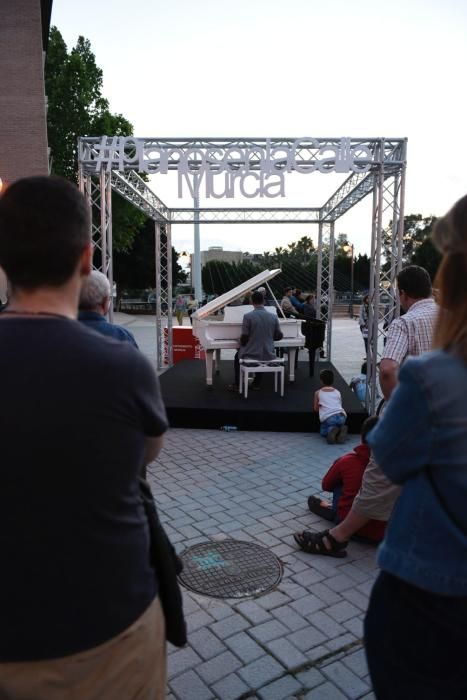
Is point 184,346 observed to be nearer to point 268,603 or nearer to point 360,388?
point 360,388

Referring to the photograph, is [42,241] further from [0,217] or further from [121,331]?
[121,331]

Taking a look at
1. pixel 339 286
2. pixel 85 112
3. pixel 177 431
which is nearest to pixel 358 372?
pixel 177 431

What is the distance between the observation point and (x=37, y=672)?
111 cm

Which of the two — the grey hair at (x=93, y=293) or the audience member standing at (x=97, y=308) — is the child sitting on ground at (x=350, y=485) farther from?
the grey hair at (x=93, y=293)

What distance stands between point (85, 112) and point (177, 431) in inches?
912

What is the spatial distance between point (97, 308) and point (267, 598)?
2039mm

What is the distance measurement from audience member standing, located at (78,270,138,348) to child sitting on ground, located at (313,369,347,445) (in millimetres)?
4088

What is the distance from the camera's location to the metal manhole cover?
3299mm

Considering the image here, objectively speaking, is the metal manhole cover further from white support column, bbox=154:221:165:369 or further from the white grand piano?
white support column, bbox=154:221:165:369

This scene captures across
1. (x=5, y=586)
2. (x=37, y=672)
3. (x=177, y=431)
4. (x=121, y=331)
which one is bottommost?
(x=177, y=431)

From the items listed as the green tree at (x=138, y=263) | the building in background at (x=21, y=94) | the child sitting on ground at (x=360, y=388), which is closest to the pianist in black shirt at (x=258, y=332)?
the child sitting on ground at (x=360, y=388)

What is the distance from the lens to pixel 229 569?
3508 millimetres

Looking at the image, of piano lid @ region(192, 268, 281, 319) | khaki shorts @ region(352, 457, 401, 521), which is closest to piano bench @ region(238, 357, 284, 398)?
piano lid @ region(192, 268, 281, 319)

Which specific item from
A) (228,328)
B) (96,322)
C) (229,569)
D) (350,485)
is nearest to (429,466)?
(96,322)
